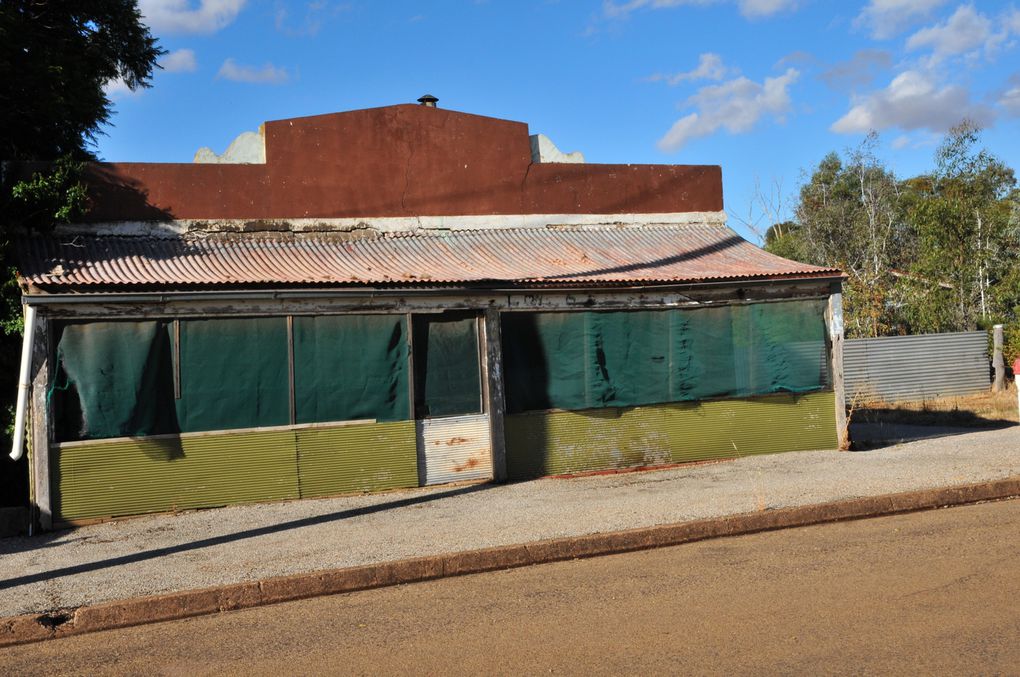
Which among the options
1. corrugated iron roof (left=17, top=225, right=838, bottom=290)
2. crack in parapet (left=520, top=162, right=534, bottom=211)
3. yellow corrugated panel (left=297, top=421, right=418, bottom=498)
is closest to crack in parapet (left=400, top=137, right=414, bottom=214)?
corrugated iron roof (left=17, top=225, right=838, bottom=290)

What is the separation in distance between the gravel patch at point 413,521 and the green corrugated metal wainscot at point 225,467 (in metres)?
0.26

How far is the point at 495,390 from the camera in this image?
1155cm

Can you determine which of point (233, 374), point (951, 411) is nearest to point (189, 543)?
point (233, 374)

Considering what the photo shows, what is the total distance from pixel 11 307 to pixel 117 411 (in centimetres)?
193

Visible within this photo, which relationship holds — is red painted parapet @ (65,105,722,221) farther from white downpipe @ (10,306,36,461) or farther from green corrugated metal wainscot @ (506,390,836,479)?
green corrugated metal wainscot @ (506,390,836,479)

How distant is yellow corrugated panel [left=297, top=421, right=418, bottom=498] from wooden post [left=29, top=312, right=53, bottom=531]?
104 inches

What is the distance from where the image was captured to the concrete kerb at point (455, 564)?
20.5 ft

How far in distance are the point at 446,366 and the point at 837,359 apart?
215 inches

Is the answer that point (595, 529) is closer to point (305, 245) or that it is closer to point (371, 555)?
point (371, 555)

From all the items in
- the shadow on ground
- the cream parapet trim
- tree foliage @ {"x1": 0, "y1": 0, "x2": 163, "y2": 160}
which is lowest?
the shadow on ground

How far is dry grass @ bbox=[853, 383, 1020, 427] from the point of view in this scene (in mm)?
17531

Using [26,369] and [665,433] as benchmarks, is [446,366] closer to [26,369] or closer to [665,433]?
[665,433]

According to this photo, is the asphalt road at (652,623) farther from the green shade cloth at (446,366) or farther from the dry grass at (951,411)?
the dry grass at (951,411)

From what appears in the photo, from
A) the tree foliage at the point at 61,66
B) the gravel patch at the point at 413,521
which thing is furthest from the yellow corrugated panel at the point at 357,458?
the tree foliage at the point at 61,66
